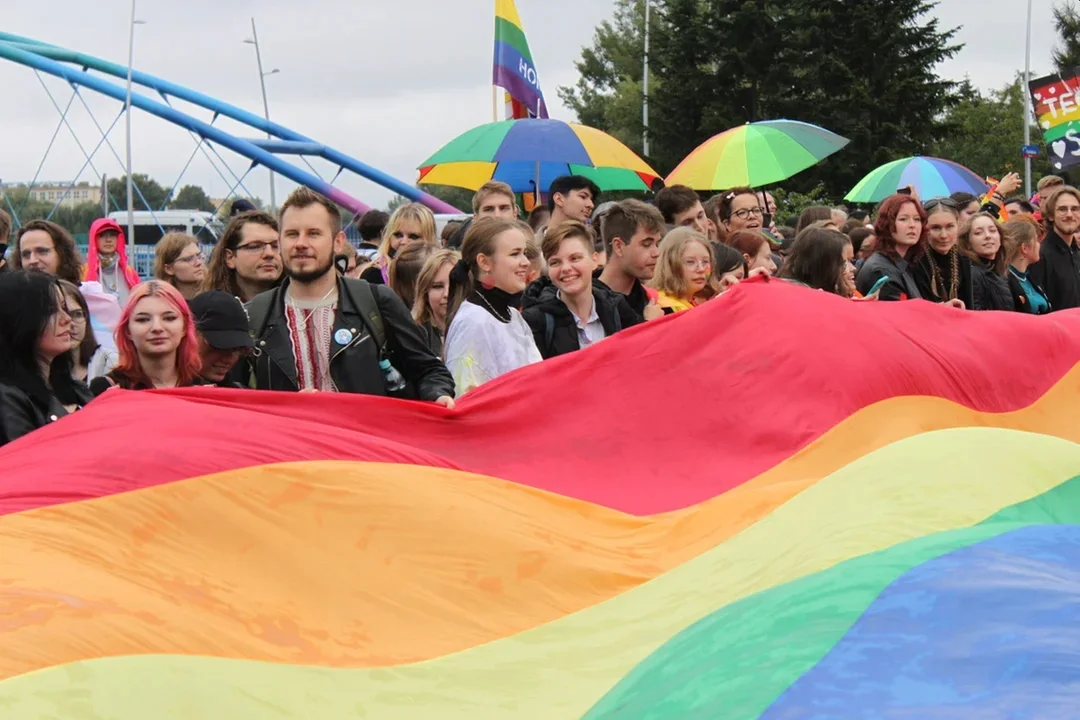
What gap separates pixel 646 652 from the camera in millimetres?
3020

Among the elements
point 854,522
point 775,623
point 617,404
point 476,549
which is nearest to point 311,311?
point 617,404

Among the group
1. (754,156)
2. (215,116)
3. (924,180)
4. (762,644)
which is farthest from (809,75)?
(762,644)

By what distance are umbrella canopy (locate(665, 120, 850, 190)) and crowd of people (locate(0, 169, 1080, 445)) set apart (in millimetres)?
1781

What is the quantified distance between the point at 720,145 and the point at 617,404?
6.64 m

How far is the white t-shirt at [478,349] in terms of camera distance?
541 centimetres

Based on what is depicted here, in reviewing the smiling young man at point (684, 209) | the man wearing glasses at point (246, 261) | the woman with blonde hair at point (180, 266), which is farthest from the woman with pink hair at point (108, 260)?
the smiling young man at point (684, 209)

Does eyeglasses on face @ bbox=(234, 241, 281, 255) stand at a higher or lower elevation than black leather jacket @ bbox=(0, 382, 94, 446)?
higher

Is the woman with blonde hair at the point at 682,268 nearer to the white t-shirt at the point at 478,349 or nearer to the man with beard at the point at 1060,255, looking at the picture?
the white t-shirt at the point at 478,349

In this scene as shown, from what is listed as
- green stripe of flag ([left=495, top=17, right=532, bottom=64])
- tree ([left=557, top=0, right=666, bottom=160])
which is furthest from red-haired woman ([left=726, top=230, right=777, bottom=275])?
tree ([left=557, top=0, right=666, bottom=160])

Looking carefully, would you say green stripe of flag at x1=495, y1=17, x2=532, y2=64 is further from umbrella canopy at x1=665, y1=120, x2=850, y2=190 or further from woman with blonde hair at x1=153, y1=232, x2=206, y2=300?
woman with blonde hair at x1=153, y1=232, x2=206, y2=300

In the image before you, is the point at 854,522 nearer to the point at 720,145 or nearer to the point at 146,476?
the point at 146,476

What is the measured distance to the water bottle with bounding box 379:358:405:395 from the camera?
4.90m

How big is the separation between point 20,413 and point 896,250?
4589 millimetres

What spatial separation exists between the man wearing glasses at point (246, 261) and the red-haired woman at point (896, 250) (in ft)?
9.95
